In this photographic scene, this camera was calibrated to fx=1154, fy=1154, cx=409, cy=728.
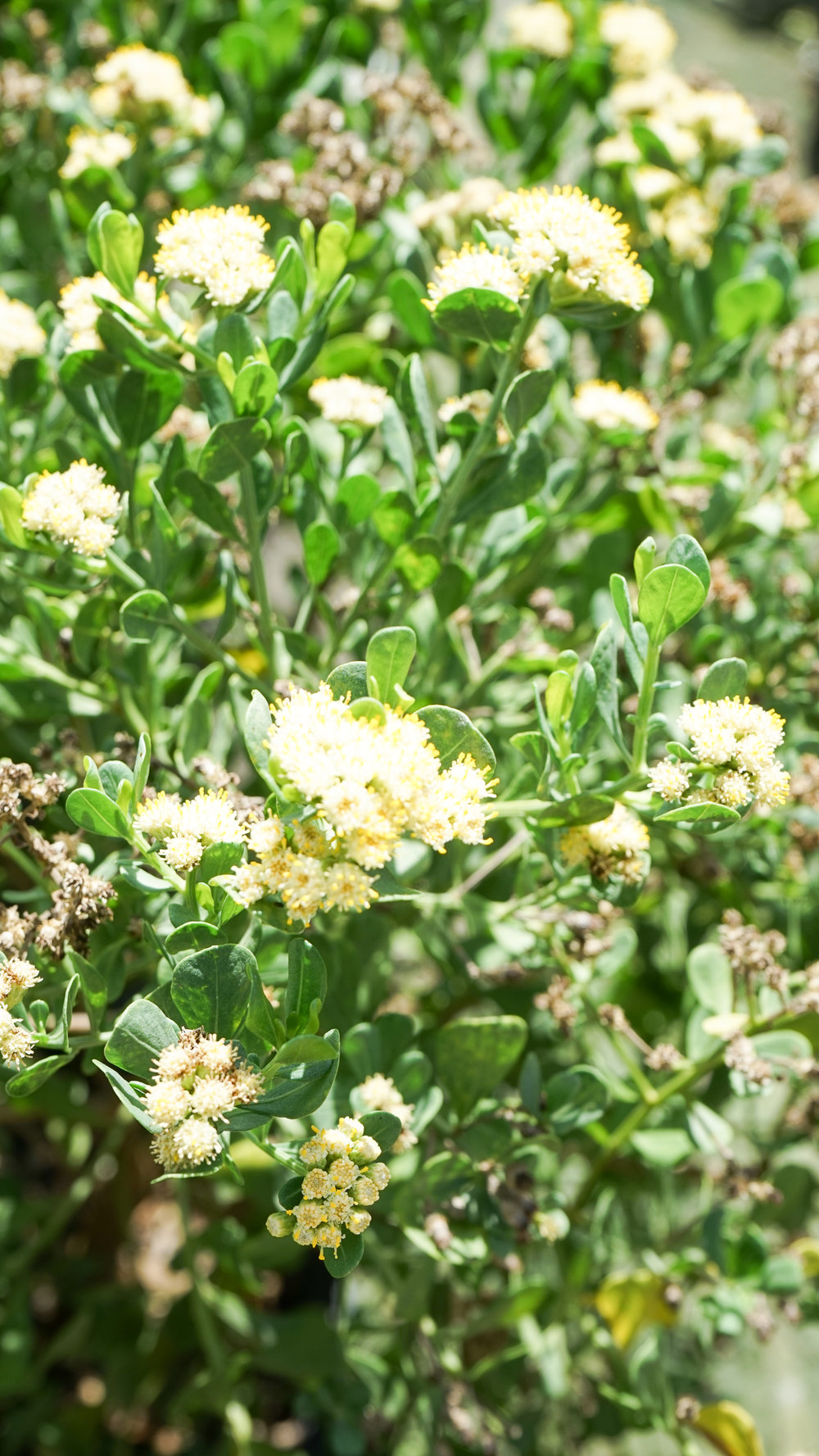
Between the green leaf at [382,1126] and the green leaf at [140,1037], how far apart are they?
0.42 ft

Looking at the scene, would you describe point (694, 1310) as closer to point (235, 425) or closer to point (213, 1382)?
point (213, 1382)

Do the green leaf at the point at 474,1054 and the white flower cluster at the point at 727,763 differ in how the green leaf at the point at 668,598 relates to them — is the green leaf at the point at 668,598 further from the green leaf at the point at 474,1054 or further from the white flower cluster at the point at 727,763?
the green leaf at the point at 474,1054

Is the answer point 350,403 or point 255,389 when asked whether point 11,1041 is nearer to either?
point 255,389

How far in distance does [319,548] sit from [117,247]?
0.27m

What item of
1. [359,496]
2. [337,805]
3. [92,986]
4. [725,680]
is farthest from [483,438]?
[92,986]

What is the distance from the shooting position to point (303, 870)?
0.63m

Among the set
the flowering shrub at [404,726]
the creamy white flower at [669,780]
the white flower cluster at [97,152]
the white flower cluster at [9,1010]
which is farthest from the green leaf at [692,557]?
the white flower cluster at [97,152]

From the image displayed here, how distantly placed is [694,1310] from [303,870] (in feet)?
3.41

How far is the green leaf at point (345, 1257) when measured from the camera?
0.65 m

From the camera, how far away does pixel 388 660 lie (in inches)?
26.9

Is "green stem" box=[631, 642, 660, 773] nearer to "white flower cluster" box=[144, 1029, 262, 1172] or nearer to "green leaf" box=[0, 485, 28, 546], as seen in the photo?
"white flower cluster" box=[144, 1029, 262, 1172]

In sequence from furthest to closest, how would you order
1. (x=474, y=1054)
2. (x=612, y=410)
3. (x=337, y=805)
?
(x=612, y=410) < (x=474, y=1054) < (x=337, y=805)

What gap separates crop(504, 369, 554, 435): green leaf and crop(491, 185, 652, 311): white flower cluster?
6 centimetres

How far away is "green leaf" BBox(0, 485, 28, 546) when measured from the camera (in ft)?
2.61
